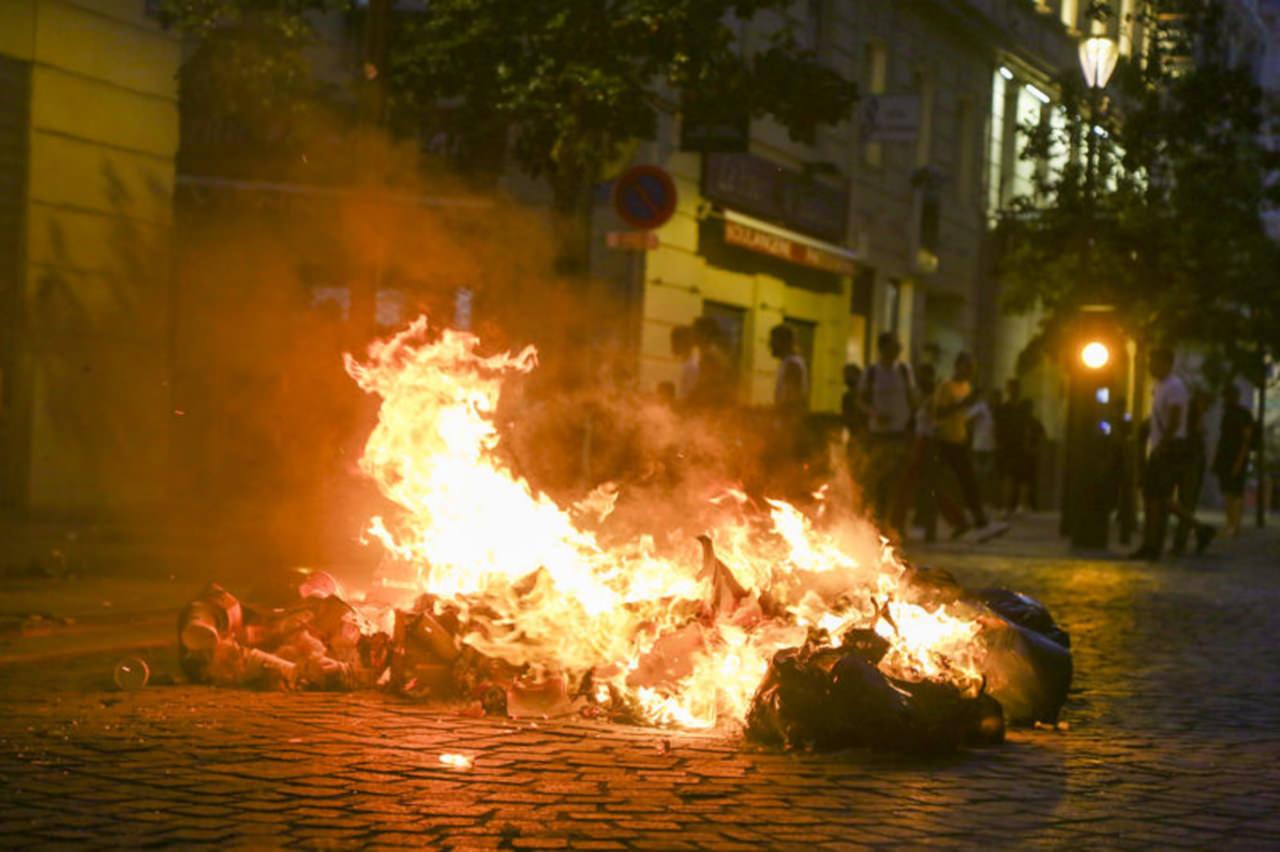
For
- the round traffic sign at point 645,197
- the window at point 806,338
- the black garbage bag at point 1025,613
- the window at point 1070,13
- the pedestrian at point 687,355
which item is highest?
the window at point 1070,13

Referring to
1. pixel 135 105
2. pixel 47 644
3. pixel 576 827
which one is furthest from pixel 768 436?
pixel 576 827

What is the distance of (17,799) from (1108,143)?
22.5 meters

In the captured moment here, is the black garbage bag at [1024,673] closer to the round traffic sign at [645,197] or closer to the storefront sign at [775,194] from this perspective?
the round traffic sign at [645,197]

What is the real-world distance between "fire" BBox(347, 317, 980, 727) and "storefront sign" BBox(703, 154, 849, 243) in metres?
15.6

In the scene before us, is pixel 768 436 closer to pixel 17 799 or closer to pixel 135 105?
pixel 135 105

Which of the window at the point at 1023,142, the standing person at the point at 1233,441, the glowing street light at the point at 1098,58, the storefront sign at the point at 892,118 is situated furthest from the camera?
the window at the point at 1023,142

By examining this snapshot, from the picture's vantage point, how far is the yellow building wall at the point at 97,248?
15773 millimetres

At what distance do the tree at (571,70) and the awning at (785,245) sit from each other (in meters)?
8.00

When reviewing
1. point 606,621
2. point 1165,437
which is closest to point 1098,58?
point 1165,437

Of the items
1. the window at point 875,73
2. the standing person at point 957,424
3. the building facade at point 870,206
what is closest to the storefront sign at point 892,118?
the building facade at point 870,206

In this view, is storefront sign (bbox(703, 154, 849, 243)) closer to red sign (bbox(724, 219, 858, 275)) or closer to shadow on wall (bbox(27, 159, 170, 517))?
red sign (bbox(724, 219, 858, 275))

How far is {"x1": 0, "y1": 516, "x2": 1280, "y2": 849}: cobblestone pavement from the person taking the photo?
17.2 feet

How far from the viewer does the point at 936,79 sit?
3316 centimetres

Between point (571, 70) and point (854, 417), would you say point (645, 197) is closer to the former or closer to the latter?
point (571, 70)
